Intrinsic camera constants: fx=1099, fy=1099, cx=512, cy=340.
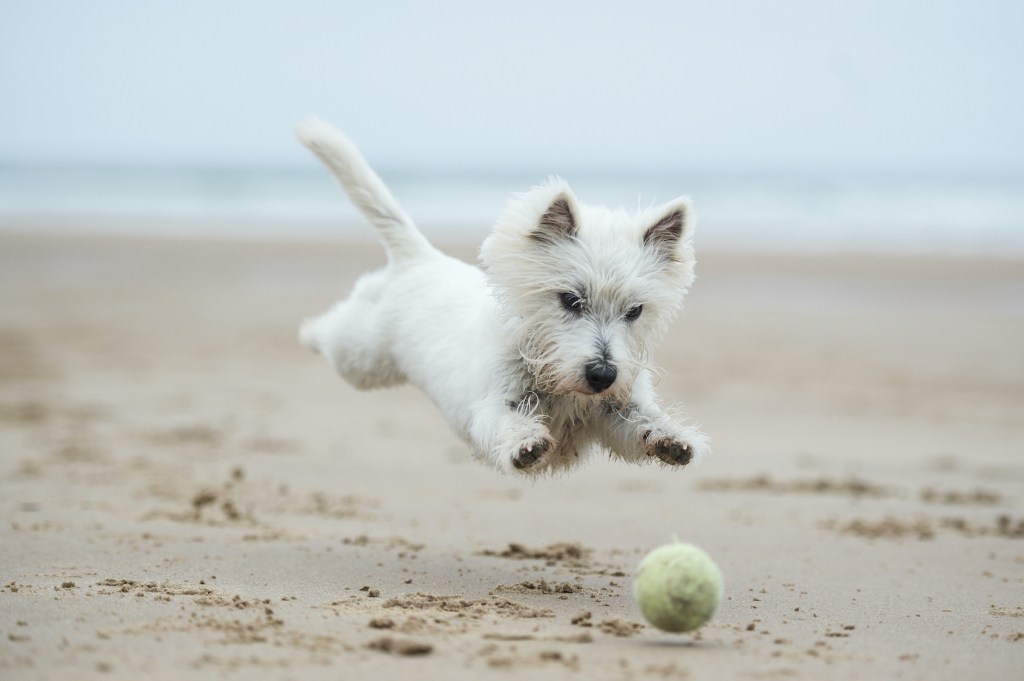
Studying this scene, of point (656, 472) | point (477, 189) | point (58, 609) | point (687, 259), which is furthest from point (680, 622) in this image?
point (477, 189)

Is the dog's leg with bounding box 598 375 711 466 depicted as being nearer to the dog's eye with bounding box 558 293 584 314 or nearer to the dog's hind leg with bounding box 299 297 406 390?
the dog's eye with bounding box 558 293 584 314

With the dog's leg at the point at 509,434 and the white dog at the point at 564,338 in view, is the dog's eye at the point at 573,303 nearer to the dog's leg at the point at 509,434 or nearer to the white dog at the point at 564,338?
the white dog at the point at 564,338

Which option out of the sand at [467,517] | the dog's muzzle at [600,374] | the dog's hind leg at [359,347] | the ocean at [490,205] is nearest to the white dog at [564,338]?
the dog's muzzle at [600,374]

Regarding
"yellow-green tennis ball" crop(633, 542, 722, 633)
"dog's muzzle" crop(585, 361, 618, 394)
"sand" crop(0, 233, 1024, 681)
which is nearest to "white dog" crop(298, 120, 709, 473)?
"dog's muzzle" crop(585, 361, 618, 394)

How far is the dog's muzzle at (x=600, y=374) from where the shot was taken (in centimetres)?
437

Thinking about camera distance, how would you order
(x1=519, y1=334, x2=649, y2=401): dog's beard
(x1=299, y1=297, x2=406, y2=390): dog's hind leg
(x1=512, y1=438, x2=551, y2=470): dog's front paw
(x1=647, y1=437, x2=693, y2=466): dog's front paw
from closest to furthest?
(x1=512, y1=438, x2=551, y2=470): dog's front paw → (x1=519, y1=334, x2=649, y2=401): dog's beard → (x1=647, y1=437, x2=693, y2=466): dog's front paw → (x1=299, y1=297, x2=406, y2=390): dog's hind leg

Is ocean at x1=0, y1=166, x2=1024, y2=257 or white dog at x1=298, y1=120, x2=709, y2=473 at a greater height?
ocean at x1=0, y1=166, x2=1024, y2=257

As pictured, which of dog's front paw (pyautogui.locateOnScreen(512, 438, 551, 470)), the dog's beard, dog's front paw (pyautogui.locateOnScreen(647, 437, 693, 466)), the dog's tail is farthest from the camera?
the dog's tail

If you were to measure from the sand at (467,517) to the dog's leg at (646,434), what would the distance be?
622mm

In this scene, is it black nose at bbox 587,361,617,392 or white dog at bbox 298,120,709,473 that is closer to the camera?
black nose at bbox 587,361,617,392

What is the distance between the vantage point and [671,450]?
4578 millimetres

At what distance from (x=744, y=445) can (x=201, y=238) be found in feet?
65.6

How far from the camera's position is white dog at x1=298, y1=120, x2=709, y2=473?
449cm

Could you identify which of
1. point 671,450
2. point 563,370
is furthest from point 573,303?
point 671,450
